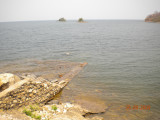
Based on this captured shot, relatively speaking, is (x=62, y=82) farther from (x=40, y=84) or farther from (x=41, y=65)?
(x=41, y=65)

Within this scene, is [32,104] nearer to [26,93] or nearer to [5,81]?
[26,93]

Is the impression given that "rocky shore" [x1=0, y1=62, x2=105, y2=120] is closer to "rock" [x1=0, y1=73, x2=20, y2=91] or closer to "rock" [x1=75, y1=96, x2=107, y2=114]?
"rock" [x1=0, y1=73, x2=20, y2=91]

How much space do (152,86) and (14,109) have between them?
1468 centimetres

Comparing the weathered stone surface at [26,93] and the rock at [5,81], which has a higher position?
the rock at [5,81]

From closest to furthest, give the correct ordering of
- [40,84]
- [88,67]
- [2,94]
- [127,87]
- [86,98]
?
[2,94] < [40,84] < [86,98] < [127,87] < [88,67]

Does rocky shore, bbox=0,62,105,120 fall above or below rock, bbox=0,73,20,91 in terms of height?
below

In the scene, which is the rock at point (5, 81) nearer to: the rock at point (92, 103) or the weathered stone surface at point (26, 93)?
the weathered stone surface at point (26, 93)

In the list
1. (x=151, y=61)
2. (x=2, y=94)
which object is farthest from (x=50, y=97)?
(x=151, y=61)

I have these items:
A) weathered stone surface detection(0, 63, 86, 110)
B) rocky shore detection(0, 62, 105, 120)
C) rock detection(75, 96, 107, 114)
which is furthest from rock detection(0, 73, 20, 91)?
rock detection(75, 96, 107, 114)

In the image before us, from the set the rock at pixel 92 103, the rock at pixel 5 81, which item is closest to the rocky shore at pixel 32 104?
the rock at pixel 5 81

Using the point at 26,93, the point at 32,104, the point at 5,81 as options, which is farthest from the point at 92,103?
the point at 5,81

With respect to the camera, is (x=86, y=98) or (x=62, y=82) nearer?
(x=86, y=98)

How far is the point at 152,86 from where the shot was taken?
14.4 metres

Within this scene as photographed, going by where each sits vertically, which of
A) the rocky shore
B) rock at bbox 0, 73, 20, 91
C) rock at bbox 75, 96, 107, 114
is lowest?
rock at bbox 75, 96, 107, 114
